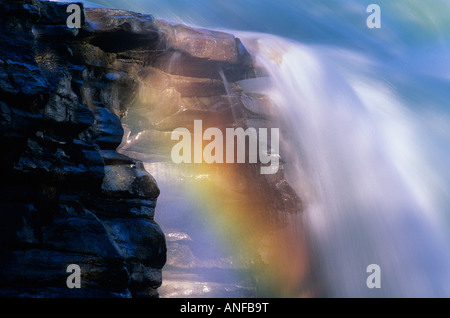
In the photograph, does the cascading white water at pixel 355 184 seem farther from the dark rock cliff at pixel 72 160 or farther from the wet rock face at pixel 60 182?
the wet rock face at pixel 60 182

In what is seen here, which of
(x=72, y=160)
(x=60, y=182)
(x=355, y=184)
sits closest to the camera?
(x=60, y=182)

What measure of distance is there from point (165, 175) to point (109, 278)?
484cm

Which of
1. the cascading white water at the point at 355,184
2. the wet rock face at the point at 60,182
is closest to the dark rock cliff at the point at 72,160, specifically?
the wet rock face at the point at 60,182

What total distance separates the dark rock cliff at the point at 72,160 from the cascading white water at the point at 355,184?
4.79 metres

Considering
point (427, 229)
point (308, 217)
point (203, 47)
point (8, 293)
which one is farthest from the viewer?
point (427, 229)

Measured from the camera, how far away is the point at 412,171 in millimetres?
13703

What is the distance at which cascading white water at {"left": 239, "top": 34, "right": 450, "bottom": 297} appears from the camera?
11.4 metres

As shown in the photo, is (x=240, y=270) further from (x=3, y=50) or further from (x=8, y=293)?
(x=3, y=50)

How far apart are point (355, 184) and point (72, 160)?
28.4 ft

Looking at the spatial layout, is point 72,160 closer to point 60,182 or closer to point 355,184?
point 60,182

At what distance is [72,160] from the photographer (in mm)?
6410

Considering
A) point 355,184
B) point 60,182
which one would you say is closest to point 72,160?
point 60,182

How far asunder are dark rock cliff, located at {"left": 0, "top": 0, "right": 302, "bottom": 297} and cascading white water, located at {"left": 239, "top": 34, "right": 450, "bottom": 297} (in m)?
4.79
